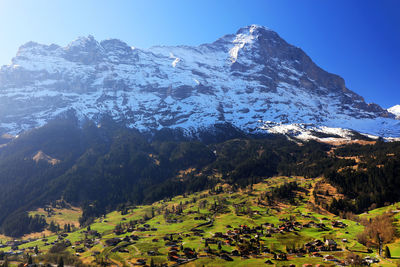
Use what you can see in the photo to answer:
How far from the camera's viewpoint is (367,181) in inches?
6043

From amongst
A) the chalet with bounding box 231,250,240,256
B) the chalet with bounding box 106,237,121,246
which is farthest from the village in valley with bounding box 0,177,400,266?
the chalet with bounding box 231,250,240,256

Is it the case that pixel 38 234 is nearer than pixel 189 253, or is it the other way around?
pixel 189 253

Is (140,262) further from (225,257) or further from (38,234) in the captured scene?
(38,234)

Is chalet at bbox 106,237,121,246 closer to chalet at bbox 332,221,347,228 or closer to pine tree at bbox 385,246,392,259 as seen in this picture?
chalet at bbox 332,221,347,228

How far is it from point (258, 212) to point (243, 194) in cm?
4714

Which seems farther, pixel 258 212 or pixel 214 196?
pixel 214 196

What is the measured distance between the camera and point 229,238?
105 meters

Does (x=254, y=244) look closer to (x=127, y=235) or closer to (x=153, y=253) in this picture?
(x=153, y=253)

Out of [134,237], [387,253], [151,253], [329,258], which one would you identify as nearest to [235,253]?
[329,258]

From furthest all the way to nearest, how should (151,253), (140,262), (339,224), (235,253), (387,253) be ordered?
(339,224) < (151,253) < (140,262) < (235,253) < (387,253)

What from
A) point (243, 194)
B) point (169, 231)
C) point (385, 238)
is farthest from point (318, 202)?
point (169, 231)

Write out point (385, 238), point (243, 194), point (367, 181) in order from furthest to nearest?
point (243, 194)
point (367, 181)
point (385, 238)

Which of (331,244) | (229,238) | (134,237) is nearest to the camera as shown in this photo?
(331,244)

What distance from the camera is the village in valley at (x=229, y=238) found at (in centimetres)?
8356
